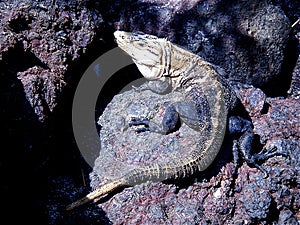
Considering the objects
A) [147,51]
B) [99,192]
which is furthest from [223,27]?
[99,192]

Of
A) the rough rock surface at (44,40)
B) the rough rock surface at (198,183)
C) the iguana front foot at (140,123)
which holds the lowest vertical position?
the rough rock surface at (198,183)

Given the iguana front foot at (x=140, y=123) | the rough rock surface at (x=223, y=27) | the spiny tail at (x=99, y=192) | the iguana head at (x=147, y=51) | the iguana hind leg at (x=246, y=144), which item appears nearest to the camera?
the spiny tail at (x=99, y=192)

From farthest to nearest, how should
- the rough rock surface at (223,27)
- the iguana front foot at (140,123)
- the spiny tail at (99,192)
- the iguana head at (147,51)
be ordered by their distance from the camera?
the iguana head at (147,51) → the rough rock surface at (223,27) → the iguana front foot at (140,123) → the spiny tail at (99,192)

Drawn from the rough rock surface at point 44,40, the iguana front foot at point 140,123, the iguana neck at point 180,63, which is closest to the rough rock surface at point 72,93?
the rough rock surface at point 44,40

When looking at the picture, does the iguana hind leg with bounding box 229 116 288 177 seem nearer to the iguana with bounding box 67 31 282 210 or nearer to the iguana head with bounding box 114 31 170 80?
the iguana with bounding box 67 31 282 210

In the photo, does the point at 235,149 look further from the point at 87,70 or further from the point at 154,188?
the point at 87,70

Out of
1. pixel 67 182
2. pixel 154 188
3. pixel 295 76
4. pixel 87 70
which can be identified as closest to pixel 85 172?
pixel 67 182

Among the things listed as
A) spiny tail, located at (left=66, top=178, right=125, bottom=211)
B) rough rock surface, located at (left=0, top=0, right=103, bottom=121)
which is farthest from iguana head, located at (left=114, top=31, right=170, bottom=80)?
spiny tail, located at (left=66, top=178, right=125, bottom=211)

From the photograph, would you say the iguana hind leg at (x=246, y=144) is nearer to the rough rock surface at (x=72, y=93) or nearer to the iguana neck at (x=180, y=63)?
the rough rock surface at (x=72, y=93)
